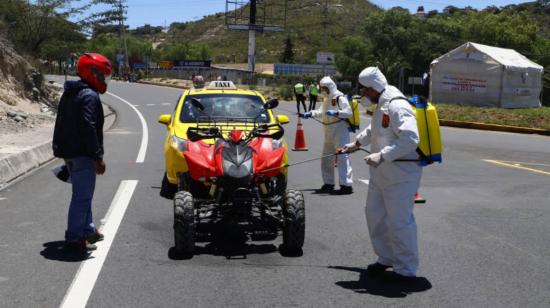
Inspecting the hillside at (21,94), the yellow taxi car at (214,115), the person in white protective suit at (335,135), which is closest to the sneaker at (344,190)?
the person in white protective suit at (335,135)

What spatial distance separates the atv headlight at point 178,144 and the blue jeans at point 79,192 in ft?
7.19

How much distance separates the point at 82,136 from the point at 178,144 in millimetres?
2526

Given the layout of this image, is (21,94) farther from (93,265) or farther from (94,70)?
(93,265)

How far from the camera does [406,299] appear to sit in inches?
217

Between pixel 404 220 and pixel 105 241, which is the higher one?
pixel 404 220

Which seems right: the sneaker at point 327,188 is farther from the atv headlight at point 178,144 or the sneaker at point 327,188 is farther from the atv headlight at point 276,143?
the atv headlight at point 178,144

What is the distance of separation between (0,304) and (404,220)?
129 inches

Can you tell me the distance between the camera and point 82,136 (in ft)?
21.1

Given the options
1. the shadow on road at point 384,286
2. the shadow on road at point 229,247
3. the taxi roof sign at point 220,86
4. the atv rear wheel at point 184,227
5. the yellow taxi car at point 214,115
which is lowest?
the shadow on road at point 229,247

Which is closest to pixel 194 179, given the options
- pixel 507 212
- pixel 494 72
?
pixel 507 212

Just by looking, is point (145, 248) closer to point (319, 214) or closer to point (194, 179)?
point (194, 179)

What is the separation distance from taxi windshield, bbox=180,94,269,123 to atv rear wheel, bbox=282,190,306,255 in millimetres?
3000

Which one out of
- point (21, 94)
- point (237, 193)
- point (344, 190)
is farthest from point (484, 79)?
point (237, 193)

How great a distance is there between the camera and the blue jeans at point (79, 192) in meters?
6.62
